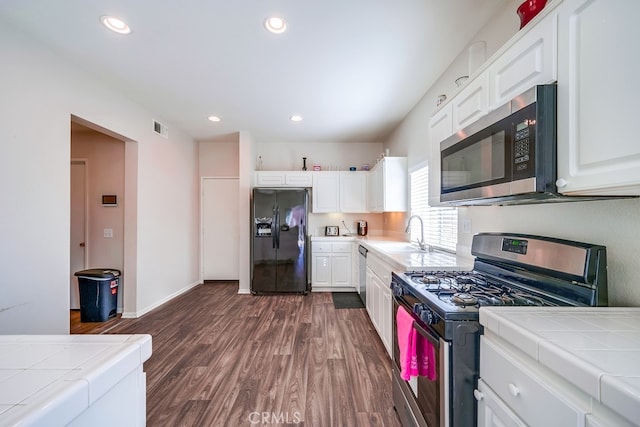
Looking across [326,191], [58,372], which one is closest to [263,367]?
[58,372]

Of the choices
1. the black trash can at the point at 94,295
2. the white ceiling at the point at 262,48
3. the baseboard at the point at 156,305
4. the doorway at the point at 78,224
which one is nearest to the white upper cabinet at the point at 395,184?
the white ceiling at the point at 262,48

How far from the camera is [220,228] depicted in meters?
5.09

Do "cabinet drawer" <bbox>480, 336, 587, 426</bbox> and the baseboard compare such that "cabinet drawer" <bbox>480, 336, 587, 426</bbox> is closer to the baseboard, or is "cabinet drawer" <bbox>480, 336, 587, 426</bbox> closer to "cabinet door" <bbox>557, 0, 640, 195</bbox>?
"cabinet door" <bbox>557, 0, 640, 195</bbox>

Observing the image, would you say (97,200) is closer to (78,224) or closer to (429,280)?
(78,224)

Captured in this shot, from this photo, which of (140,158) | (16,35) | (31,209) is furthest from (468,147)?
(140,158)

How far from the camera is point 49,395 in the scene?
0.48 metres

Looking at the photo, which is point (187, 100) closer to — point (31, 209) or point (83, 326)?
point (31, 209)

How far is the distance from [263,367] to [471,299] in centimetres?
185

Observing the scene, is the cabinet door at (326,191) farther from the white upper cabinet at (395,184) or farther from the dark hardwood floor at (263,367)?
the dark hardwood floor at (263,367)

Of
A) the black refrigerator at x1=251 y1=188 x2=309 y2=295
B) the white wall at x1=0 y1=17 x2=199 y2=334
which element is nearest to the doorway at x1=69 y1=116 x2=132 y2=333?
the white wall at x1=0 y1=17 x2=199 y2=334

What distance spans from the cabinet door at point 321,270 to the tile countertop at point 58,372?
3.77m

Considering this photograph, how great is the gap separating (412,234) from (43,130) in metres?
3.83

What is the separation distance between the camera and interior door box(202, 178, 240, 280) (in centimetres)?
506

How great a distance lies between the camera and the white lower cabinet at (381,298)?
2275mm
